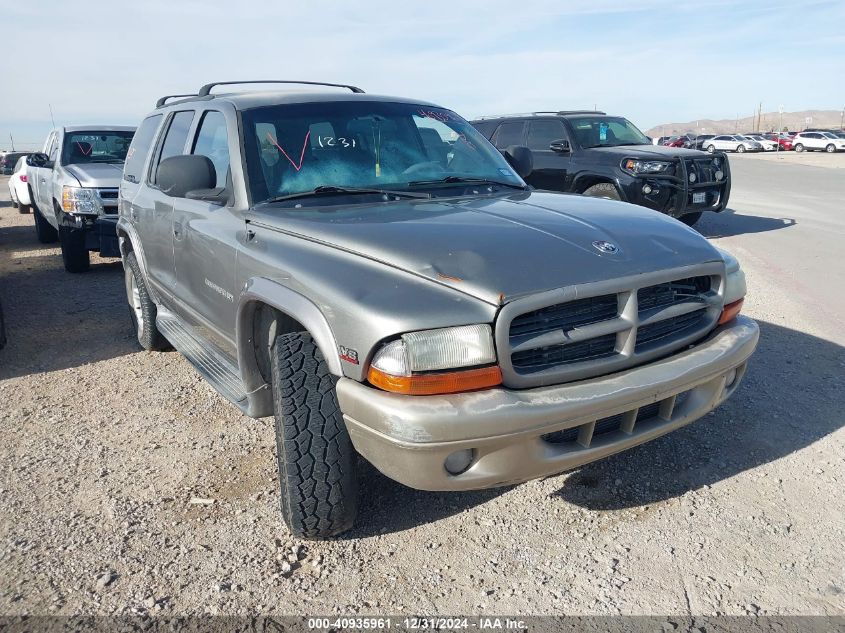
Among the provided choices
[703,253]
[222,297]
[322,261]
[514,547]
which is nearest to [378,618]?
[514,547]

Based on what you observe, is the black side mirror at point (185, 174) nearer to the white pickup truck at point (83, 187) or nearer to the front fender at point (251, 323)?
the front fender at point (251, 323)

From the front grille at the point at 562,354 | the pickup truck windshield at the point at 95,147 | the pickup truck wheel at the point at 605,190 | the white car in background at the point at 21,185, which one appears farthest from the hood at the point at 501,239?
the white car in background at the point at 21,185

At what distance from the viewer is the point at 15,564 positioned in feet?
9.22

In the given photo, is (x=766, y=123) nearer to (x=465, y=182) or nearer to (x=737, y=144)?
(x=737, y=144)

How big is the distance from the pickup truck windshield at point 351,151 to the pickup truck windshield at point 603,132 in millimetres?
7302

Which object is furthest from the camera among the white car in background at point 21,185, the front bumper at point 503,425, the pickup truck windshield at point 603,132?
the white car in background at point 21,185

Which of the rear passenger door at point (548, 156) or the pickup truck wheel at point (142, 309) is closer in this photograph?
the pickup truck wheel at point (142, 309)

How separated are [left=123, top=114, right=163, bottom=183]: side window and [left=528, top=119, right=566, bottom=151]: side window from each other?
276 inches

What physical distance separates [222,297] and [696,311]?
2.23 metres

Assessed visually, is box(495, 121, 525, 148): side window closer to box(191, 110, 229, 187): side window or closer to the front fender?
box(191, 110, 229, 187): side window

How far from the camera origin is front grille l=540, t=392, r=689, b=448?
8.41ft

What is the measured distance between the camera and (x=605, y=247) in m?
2.77

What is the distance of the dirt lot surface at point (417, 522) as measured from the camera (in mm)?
2607

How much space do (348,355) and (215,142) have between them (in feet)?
6.40
